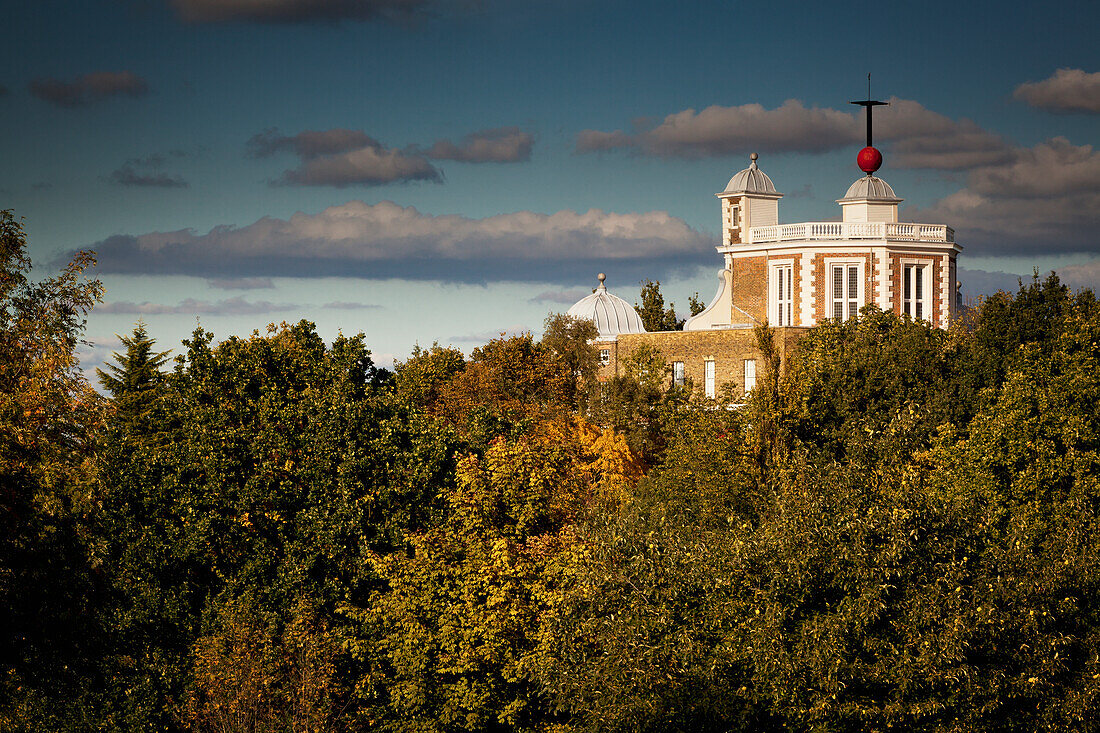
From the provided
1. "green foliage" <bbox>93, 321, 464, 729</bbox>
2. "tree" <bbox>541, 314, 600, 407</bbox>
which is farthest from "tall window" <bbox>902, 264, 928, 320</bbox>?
"green foliage" <bbox>93, 321, 464, 729</bbox>

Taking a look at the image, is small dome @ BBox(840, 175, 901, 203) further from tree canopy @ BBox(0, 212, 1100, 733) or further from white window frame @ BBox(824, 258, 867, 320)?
tree canopy @ BBox(0, 212, 1100, 733)

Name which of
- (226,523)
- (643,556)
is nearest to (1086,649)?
(643,556)

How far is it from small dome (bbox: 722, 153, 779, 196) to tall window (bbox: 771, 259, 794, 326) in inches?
272

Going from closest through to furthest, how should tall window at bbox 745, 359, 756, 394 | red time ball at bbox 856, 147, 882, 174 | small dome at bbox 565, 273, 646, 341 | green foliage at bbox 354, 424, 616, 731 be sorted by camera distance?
green foliage at bbox 354, 424, 616, 731
tall window at bbox 745, 359, 756, 394
red time ball at bbox 856, 147, 882, 174
small dome at bbox 565, 273, 646, 341

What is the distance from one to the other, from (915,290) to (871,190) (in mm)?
7657

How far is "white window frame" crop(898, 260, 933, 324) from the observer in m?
85.2

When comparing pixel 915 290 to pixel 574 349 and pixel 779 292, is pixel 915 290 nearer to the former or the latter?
pixel 779 292

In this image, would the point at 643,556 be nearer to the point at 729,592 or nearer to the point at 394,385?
the point at 729,592

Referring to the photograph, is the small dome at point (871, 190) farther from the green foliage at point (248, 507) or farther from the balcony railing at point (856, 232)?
the green foliage at point (248, 507)

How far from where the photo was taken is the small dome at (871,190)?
8825 centimetres

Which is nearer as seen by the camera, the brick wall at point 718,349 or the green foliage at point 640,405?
the green foliage at point 640,405

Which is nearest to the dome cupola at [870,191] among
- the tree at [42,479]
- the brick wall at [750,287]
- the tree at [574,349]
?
the brick wall at [750,287]

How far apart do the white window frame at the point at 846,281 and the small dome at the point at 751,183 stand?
8.42 meters

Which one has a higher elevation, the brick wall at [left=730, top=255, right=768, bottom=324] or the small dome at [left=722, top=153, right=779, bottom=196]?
the small dome at [left=722, top=153, right=779, bottom=196]
